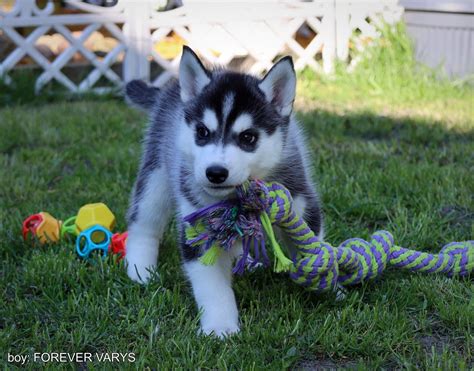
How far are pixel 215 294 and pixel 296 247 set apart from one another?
411 mm

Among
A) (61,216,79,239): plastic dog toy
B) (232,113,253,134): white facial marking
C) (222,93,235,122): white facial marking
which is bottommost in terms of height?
(61,216,79,239): plastic dog toy

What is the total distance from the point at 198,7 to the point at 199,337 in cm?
579

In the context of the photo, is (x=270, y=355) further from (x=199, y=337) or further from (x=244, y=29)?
(x=244, y=29)

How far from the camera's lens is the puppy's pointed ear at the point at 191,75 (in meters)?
2.94

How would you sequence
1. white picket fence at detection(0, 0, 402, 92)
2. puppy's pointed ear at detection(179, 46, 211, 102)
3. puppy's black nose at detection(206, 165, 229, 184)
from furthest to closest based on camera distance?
white picket fence at detection(0, 0, 402, 92)
puppy's pointed ear at detection(179, 46, 211, 102)
puppy's black nose at detection(206, 165, 229, 184)

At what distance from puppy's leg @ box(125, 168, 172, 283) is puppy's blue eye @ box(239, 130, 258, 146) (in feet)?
3.03

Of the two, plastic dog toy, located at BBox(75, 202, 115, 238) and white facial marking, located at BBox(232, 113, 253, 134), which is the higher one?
white facial marking, located at BBox(232, 113, 253, 134)

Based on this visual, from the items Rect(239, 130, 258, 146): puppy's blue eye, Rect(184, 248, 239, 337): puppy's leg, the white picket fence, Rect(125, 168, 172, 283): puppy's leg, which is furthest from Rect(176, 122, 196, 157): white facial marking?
the white picket fence

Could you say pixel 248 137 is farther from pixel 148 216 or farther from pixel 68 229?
pixel 68 229

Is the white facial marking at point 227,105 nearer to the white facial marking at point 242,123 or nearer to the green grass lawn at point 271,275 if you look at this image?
the white facial marking at point 242,123

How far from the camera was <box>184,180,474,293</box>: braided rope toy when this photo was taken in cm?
278

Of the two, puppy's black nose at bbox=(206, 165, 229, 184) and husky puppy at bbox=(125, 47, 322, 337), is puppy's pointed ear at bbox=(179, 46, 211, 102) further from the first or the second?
puppy's black nose at bbox=(206, 165, 229, 184)

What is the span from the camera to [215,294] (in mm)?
2863

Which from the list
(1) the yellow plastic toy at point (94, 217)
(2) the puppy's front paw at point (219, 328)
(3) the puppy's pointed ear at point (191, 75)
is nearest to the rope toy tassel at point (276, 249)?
(2) the puppy's front paw at point (219, 328)
